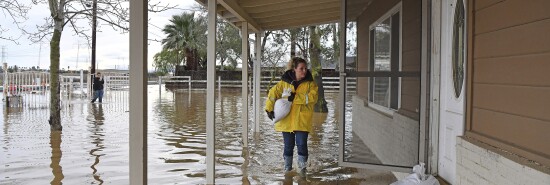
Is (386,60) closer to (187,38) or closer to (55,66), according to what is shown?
(55,66)

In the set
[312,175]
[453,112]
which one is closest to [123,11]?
[312,175]

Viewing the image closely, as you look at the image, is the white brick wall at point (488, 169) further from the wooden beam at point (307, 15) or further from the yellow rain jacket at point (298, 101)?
the wooden beam at point (307, 15)

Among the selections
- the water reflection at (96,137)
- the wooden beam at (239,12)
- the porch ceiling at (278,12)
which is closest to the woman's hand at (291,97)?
the porch ceiling at (278,12)

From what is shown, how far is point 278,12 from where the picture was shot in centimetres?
837

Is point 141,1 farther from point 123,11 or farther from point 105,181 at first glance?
point 123,11

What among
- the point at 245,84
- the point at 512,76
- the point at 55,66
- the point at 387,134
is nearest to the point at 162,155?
the point at 245,84

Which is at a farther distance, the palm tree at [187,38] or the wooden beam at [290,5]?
the palm tree at [187,38]

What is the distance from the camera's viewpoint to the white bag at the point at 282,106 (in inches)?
229

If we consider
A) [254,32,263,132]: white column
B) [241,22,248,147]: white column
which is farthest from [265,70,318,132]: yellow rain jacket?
[254,32,263,132]: white column

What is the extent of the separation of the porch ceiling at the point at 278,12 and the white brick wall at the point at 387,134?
120 cm

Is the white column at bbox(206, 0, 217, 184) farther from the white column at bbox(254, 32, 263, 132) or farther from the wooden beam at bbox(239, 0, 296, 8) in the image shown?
the white column at bbox(254, 32, 263, 132)

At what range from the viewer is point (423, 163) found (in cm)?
454

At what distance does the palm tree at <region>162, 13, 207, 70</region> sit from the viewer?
42.8 m

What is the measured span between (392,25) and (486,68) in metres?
2.54
